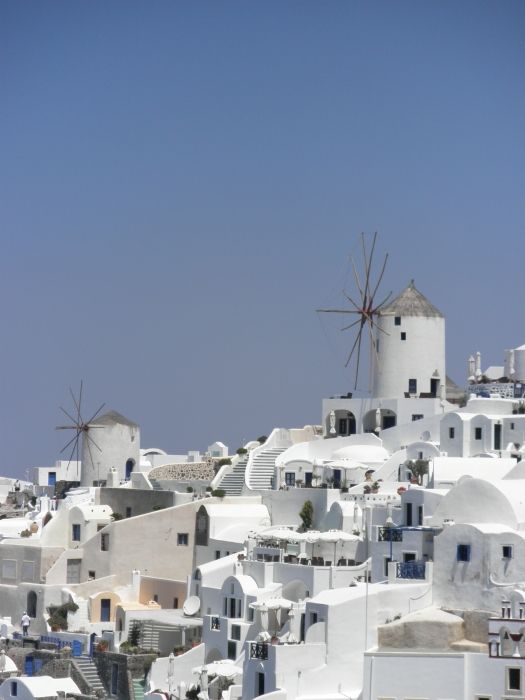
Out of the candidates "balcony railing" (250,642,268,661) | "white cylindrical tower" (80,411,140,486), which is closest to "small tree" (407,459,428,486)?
"balcony railing" (250,642,268,661)

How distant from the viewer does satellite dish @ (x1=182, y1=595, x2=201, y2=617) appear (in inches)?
2280

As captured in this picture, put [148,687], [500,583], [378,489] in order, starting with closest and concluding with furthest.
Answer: [500,583] → [148,687] → [378,489]

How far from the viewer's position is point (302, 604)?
173ft

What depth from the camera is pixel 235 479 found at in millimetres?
66500

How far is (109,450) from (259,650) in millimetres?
21835

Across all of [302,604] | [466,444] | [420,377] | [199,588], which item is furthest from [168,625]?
[420,377]

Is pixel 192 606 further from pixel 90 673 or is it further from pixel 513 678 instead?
pixel 513 678

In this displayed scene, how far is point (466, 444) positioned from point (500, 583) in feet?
39.9

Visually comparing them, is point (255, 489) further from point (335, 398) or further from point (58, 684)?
point (58, 684)

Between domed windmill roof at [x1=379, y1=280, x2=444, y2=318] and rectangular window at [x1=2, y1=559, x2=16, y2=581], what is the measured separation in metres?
14.5

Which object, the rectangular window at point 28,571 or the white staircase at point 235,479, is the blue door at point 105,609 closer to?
the rectangular window at point 28,571

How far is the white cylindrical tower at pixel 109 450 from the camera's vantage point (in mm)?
71875

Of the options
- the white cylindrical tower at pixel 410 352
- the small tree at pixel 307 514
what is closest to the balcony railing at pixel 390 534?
the small tree at pixel 307 514

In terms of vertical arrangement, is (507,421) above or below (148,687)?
above
